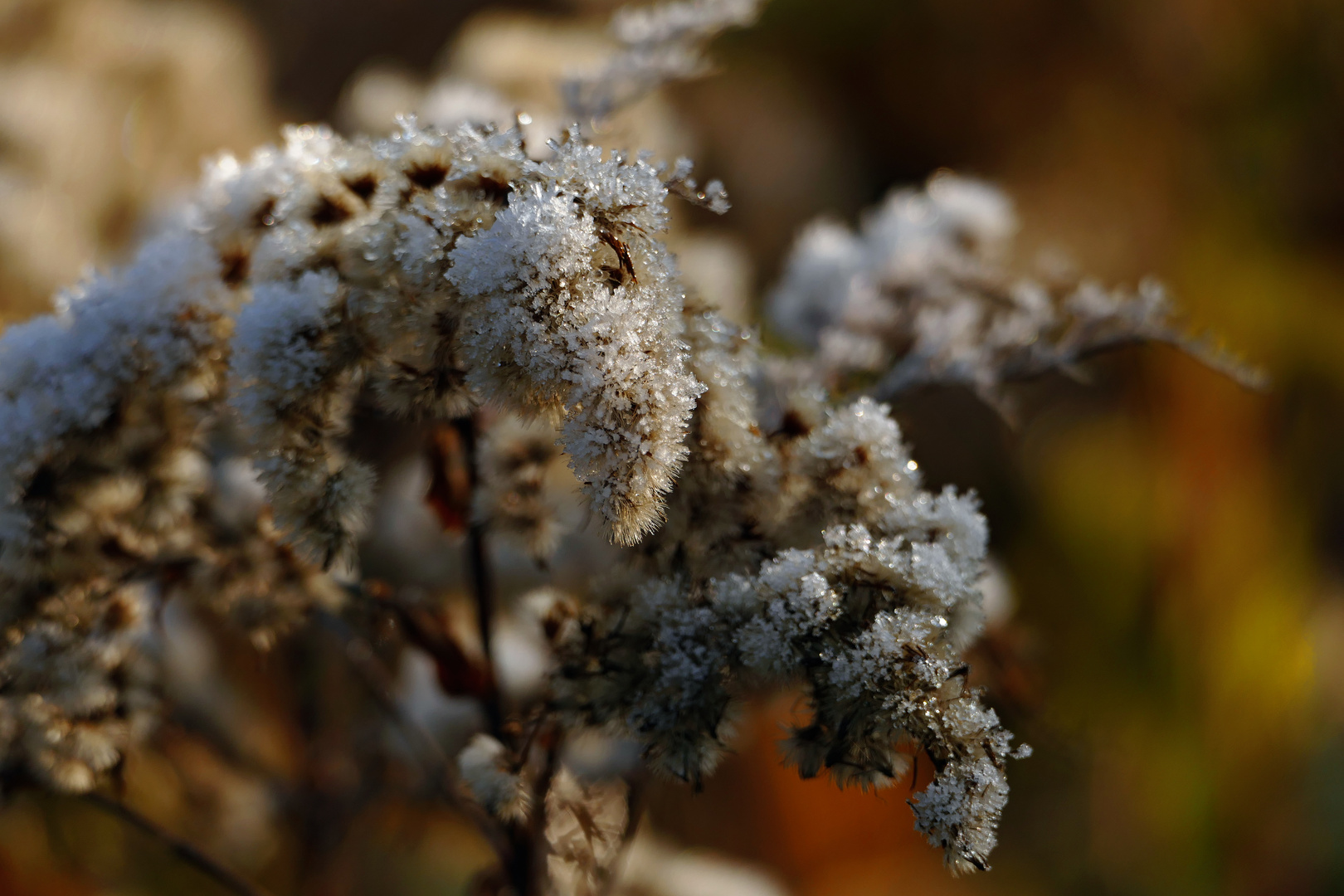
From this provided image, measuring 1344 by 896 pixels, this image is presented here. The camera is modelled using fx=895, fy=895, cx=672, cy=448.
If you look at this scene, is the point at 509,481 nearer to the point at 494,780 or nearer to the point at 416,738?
the point at 494,780

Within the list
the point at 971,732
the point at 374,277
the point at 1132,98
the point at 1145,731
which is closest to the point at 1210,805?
the point at 1145,731

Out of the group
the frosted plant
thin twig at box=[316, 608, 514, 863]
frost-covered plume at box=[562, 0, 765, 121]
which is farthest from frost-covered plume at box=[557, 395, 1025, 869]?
frost-covered plume at box=[562, 0, 765, 121]

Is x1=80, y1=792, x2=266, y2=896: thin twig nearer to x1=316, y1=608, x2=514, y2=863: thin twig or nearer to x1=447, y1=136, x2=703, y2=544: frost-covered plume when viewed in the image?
x1=316, y1=608, x2=514, y2=863: thin twig

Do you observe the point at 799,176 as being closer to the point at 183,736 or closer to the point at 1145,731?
the point at 1145,731

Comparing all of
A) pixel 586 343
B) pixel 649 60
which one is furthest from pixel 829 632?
pixel 649 60

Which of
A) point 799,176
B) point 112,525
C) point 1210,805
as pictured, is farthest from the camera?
point 799,176

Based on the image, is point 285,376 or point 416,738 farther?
point 416,738
